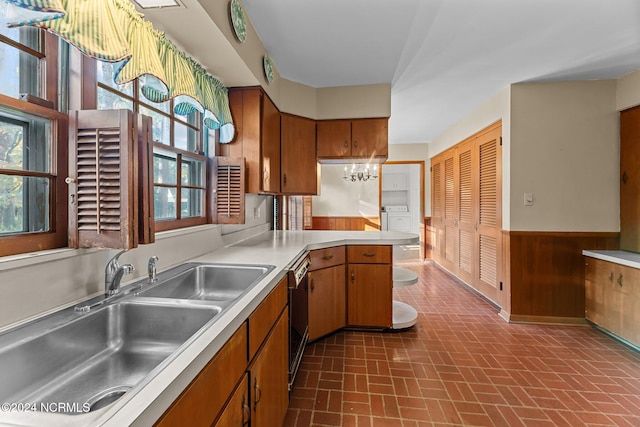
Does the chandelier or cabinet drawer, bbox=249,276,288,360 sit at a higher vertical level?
the chandelier

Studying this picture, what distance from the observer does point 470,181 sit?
396 cm

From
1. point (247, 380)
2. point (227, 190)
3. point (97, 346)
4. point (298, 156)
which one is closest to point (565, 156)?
point (298, 156)

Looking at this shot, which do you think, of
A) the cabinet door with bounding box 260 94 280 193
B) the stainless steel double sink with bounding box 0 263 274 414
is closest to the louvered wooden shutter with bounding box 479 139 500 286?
the cabinet door with bounding box 260 94 280 193

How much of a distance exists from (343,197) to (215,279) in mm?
4958

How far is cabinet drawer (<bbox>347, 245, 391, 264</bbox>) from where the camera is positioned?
2.64 metres

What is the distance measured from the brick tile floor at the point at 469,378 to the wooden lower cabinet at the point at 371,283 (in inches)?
7.2

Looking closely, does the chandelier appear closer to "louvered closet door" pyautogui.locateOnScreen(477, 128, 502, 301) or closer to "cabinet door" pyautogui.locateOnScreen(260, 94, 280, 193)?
"louvered closet door" pyautogui.locateOnScreen(477, 128, 502, 301)

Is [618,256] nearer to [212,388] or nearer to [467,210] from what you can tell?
[467,210]

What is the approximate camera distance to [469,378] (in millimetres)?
1991

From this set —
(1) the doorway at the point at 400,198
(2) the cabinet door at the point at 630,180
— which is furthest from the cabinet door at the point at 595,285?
(1) the doorway at the point at 400,198

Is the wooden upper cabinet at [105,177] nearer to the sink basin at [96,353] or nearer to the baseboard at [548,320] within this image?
the sink basin at [96,353]

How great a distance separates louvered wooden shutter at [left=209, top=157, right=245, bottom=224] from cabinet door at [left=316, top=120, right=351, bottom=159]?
1271mm

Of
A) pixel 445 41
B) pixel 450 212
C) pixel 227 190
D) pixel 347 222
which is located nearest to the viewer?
pixel 227 190

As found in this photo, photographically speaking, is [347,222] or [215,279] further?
[347,222]
